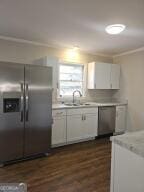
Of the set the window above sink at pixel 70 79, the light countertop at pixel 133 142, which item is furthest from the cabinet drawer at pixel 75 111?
the light countertop at pixel 133 142

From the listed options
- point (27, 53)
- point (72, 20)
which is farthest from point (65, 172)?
point (27, 53)

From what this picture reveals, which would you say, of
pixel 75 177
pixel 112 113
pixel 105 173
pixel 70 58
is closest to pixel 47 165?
pixel 75 177

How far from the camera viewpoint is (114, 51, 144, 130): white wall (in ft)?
14.5

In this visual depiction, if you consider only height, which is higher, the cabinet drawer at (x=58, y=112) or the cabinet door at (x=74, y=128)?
the cabinet drawer at (x=58, y=112)

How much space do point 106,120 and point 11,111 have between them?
257 centimetres

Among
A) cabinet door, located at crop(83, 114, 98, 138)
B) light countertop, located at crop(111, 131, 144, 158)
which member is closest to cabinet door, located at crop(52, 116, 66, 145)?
cabinet door, located at crop(83, 114, 98, 138)

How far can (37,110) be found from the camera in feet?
9.98

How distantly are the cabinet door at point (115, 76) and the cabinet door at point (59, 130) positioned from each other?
2.07 meters

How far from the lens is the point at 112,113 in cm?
451

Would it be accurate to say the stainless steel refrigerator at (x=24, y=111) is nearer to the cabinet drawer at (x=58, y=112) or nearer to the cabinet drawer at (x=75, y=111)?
the cabinet drawer at (x=58, y=112)

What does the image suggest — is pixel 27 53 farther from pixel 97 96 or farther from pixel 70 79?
pixel 97 96

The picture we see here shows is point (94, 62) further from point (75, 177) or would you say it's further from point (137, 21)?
point (75, 177)

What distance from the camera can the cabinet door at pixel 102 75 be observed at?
4.62 m

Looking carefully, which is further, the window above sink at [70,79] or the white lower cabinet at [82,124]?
the window above sink at [70,79]
